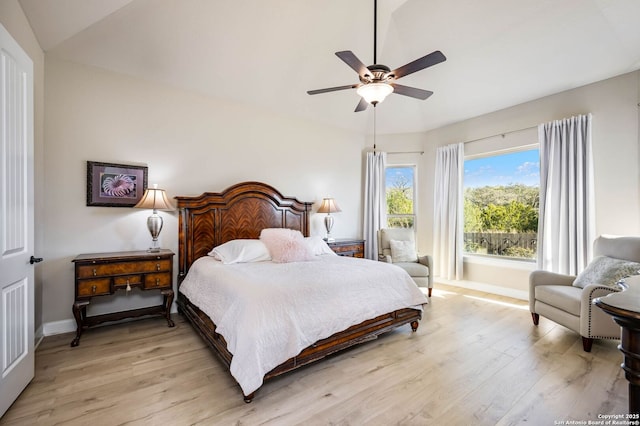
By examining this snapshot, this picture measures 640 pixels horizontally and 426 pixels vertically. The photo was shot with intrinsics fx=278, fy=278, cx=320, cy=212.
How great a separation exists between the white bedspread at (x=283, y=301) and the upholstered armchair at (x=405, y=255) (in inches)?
54.6

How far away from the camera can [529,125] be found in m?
4.24

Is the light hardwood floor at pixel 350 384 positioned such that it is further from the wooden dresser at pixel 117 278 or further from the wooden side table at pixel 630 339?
the wooden side table at pixel 630 339

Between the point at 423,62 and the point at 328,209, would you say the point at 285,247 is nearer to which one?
the point at 328,209

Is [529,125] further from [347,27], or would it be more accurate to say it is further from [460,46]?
[347,27]

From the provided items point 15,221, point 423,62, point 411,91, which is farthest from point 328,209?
point 15,221

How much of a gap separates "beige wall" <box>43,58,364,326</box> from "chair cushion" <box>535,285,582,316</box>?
3500 millimetres

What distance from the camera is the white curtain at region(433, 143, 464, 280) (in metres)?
4.96

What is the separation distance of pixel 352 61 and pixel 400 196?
12.4 ft

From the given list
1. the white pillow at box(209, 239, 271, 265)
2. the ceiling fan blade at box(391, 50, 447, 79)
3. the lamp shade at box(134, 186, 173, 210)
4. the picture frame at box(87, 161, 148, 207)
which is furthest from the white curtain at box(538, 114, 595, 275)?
the picture frame at box(87, 161, 148, 207)

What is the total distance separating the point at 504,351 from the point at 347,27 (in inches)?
164

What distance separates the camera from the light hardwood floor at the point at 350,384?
5.73 ft

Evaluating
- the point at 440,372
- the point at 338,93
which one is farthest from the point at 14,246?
the point at 338,93

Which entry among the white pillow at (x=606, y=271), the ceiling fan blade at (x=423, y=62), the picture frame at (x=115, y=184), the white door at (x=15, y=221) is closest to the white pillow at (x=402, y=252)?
the white pillow at (x=606, y=271)

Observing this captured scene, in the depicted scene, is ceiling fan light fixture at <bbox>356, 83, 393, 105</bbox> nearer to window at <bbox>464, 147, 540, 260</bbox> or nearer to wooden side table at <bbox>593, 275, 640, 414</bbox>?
wooden side table at <bbox>593, 275, 640, 414</bbox>
